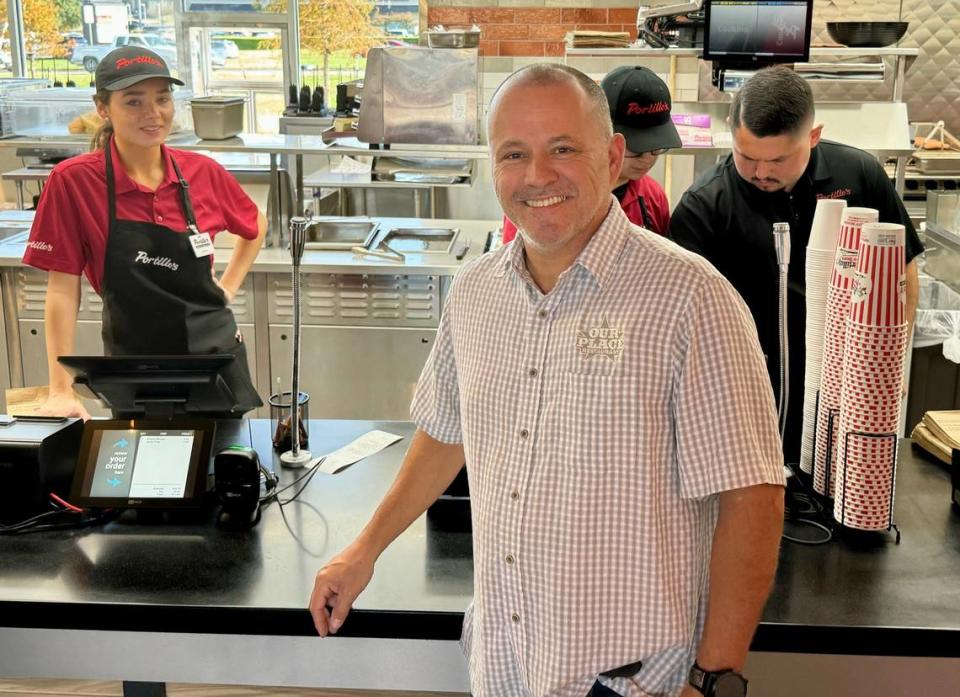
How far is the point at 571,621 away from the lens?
4.50 ft

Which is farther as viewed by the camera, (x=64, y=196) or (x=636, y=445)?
(x=64, y=196)

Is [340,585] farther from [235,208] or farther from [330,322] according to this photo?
[330,322]

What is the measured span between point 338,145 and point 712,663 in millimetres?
3282

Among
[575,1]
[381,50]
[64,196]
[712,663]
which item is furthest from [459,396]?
[575,1]

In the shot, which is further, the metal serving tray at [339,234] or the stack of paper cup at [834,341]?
the metal serving tray at [339,234]

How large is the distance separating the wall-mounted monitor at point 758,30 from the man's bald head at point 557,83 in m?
2.41

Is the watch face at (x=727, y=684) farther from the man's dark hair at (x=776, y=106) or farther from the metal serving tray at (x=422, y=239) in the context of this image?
the metal serving tray at (x=422, y=239)

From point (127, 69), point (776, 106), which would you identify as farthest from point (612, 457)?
point (127, 69)

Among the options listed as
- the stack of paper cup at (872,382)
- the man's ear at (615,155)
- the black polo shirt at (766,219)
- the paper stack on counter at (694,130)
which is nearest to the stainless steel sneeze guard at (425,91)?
the paper stack on counter at (694,130)

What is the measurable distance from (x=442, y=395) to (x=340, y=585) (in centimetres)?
34

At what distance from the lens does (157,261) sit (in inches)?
119

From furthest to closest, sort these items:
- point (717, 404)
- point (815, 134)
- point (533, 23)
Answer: point (533, 23) → point (815, 134) → point (717, 404)

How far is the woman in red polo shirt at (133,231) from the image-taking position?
9.43 ft

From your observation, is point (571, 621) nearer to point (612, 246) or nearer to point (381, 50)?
point (612, 246)
